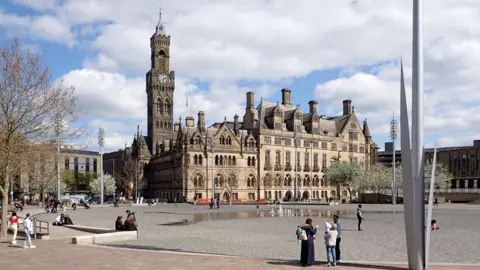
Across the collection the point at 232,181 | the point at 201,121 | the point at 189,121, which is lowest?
the point at 232,181

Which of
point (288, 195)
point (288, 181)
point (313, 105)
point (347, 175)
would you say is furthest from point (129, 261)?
point (313, 105)

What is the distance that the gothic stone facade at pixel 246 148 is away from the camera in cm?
9675

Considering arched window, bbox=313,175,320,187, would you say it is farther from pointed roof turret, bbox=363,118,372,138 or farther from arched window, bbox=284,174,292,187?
pointed roof turret, bbox=363,118,372,138

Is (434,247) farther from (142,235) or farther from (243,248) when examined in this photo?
(142,235)

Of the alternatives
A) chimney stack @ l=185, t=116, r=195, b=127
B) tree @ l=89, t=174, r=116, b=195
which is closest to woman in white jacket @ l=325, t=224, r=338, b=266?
chimney stack @ l=185, t=116, r=195, b=127

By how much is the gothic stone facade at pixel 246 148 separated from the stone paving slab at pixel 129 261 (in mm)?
63508

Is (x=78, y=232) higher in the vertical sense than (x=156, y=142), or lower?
lower

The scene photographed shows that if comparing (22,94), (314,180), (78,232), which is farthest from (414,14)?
(314,180)

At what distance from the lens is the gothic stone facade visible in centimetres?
9675

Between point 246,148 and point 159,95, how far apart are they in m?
35.7

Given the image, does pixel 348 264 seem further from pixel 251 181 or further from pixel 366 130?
pixel 366 130

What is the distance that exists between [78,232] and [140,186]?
8430cm

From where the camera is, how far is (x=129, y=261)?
1817 cm

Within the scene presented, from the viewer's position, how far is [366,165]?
406 ft
